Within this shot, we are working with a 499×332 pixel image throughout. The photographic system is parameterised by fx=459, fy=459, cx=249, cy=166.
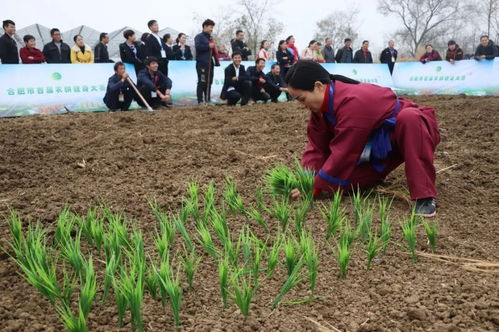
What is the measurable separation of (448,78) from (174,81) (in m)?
7.12

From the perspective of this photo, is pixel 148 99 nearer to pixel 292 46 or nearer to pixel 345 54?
pixel 292 46

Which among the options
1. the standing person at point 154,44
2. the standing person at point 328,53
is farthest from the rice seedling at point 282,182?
the standing person at point 328,53

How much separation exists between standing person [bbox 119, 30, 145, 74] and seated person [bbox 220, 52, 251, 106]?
1.54m

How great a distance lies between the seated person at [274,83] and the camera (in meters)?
9.14

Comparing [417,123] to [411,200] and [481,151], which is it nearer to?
[411,200]

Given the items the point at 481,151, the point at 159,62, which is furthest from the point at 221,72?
the point at 481,151

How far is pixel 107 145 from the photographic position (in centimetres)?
434

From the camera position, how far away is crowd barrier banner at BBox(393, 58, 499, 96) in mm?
11281

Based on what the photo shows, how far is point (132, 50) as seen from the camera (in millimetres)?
8133

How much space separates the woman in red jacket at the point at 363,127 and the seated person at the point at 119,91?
541 centimetres

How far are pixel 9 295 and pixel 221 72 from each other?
851 centimetres

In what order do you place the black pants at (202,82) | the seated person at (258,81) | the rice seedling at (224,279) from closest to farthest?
the rice seedling at (224,279)
the black pants at (202,82)
the seated person at (258,81)

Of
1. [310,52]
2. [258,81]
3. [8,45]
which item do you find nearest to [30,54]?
[8,45]

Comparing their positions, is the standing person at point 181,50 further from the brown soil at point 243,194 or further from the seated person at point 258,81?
the brown soil at point 243,194
